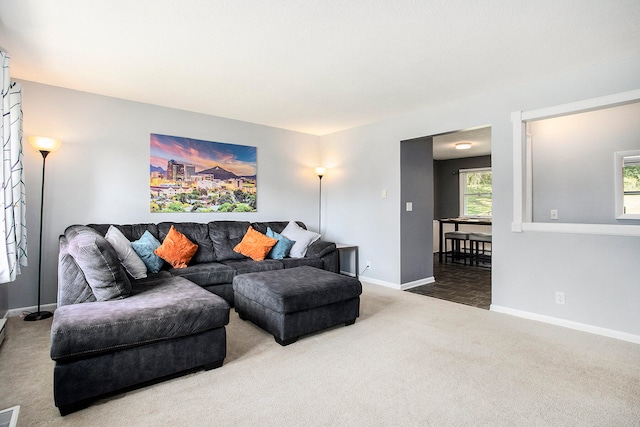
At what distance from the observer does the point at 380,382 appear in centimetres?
216

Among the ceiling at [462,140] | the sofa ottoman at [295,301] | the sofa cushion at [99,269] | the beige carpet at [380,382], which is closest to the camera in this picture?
the beige carpet at [380,382]

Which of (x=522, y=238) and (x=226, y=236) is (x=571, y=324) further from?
(x=226, y=236)

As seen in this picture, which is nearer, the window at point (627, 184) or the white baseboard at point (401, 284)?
the window at point (627, 184)

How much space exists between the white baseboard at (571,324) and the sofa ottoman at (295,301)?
1723mm

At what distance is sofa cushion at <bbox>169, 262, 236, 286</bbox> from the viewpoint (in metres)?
3.55

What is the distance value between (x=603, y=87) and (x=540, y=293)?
202 centimetres

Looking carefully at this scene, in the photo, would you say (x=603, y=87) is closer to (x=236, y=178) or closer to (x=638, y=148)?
(x=638, y=148)

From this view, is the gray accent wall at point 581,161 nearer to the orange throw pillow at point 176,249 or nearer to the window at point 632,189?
the window at point 632,189

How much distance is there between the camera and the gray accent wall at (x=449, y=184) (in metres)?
8.20

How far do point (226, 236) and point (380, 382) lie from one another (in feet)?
9.72

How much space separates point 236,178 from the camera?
4.98 metres

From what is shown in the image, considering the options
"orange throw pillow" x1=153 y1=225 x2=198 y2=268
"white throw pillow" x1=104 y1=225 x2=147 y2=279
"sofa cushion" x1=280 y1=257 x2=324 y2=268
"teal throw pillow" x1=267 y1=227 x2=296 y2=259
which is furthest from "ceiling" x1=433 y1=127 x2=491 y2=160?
"white throw pillow" x1=104 y1=225 x2=147 y2=279

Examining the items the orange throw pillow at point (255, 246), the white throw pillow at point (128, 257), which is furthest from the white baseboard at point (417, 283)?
the white throw pillow at point (128, 257)

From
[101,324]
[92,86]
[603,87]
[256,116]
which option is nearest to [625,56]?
[603,87]
